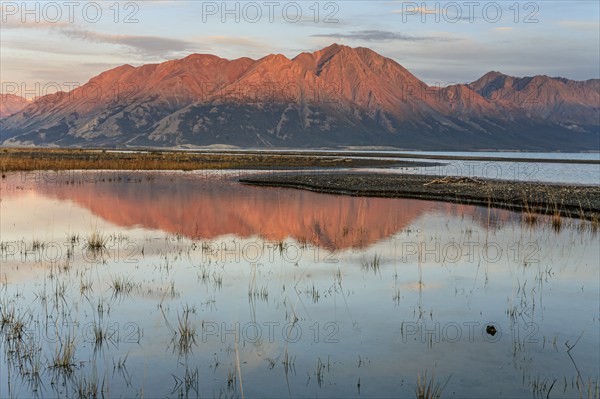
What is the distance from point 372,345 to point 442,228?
17789 millimetres

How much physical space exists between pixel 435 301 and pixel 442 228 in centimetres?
1394

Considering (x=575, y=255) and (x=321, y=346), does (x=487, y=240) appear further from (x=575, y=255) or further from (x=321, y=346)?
(x=321, y=346)

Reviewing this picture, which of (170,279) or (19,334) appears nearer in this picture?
(19,334)

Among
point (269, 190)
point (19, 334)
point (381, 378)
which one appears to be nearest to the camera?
point (381, 378)

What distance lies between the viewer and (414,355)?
450 inches

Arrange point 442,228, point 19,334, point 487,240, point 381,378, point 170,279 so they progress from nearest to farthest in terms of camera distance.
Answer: point 381,378 → point 19,334 → point 170,279 → point 487,240 → point 442,228

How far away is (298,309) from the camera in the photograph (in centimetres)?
1455

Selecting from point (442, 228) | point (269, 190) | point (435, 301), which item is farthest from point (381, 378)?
point (269, 190)

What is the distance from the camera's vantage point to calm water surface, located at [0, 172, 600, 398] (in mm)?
10359

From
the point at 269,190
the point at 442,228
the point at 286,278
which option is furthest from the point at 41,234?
the point at 269,190

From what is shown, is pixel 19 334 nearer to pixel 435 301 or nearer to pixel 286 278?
pixel 286 278

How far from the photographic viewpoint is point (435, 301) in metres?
15.4

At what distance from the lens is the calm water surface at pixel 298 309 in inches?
408

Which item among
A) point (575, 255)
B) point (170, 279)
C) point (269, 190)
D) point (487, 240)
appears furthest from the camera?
point (269, 190)
